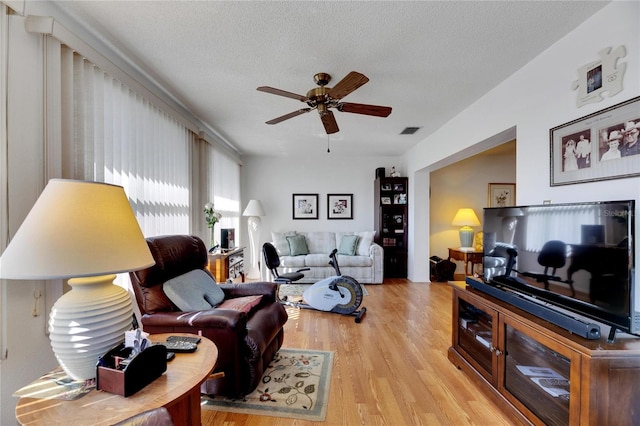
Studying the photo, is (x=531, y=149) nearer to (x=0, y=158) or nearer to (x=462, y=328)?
(x=462, y=328)

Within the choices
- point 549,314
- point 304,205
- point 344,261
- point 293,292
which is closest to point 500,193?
point 344,261

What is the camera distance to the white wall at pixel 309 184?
5.99 m

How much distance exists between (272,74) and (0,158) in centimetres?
186

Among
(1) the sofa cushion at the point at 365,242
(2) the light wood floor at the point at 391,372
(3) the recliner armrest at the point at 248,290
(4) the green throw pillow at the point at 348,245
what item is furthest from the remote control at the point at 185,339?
(1) the sofa cushion at the point at 365,242

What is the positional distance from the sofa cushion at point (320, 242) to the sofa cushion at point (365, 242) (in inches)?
21.7

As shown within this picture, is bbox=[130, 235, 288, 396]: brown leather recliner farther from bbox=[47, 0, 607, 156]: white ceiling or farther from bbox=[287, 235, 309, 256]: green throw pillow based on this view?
bbox=[287, 235, 309, 256]: green throw pillow

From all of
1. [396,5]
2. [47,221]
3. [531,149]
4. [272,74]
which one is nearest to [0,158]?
[47,221]

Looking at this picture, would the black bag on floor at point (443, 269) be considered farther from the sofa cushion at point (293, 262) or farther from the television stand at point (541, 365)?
the television stand at point (541, 365)

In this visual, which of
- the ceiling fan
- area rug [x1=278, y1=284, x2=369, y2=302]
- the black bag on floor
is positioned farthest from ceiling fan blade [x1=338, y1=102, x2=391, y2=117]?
the black bag on floor

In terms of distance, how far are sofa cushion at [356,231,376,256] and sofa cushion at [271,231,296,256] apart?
4.58 ft

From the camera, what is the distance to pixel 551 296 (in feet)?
5.42

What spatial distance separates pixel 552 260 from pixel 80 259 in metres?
2.35

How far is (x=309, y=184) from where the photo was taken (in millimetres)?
6059

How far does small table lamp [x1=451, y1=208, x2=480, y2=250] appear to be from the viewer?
5.11m
